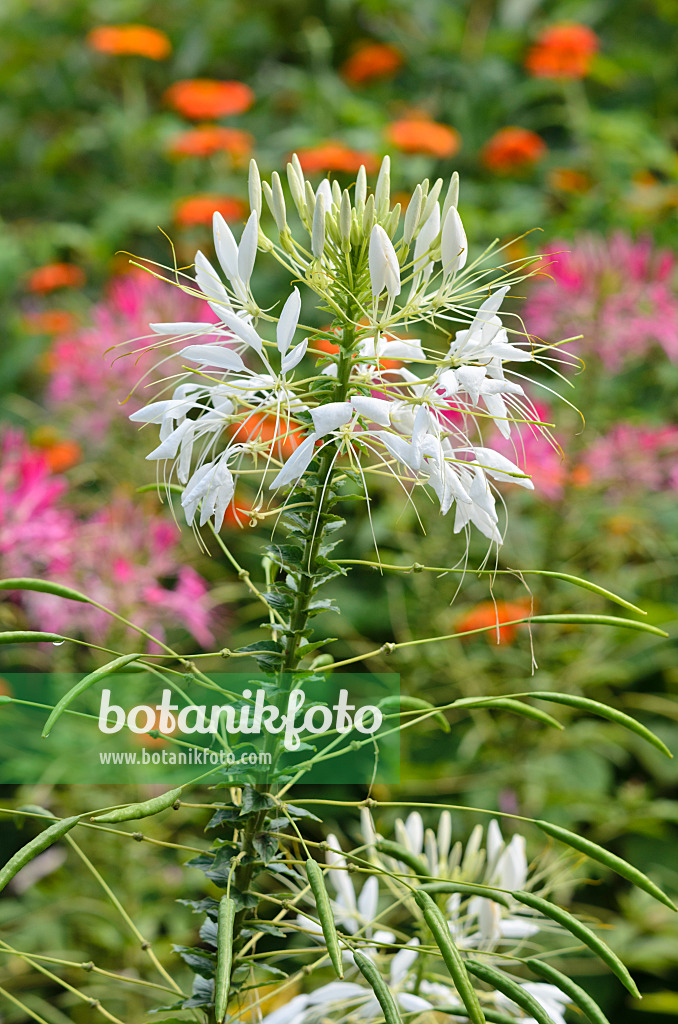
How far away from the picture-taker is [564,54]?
228cm

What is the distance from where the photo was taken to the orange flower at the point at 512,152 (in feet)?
7.29

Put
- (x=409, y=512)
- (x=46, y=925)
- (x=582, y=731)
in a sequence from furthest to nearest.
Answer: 1. (x=409, y=512)
2. (x=582, y=731)
3. (x=46, y=925)

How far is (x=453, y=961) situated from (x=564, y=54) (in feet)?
8.33

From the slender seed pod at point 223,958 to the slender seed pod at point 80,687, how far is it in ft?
0.45

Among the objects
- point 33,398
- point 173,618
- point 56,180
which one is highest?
point 56,180

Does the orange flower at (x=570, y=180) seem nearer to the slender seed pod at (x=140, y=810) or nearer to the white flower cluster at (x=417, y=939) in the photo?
the white flower cluster at (x=417, y=939)

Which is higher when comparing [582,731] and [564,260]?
[564,260]

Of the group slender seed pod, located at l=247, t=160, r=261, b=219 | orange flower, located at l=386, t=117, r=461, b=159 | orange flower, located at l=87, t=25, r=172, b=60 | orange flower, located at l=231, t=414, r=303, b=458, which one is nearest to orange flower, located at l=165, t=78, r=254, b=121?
orange flower, located at l=87, t=25, r=172, b=60

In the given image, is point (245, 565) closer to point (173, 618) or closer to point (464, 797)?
point (173, 618)

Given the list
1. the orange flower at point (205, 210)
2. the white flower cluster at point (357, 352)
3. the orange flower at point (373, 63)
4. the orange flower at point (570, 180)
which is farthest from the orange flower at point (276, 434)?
the orange flower at point (373, 63)

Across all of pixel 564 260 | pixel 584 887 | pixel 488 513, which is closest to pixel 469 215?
pixel 564 260

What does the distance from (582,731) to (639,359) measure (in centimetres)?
69

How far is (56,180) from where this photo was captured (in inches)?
113

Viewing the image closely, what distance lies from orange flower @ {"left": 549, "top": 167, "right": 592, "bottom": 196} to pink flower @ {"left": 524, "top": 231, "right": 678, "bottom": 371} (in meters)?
0.94
